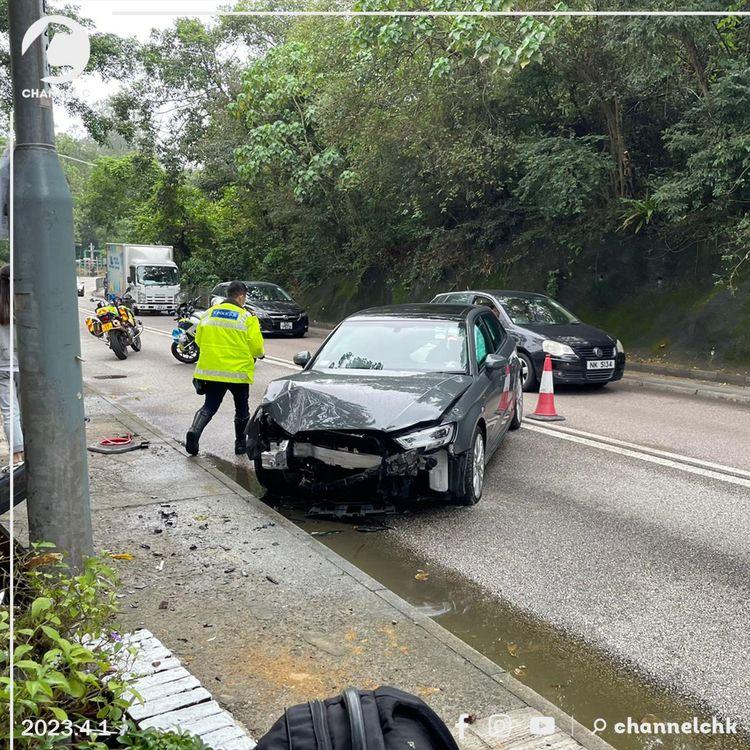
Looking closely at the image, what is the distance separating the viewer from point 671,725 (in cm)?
323

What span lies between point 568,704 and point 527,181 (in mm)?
13895

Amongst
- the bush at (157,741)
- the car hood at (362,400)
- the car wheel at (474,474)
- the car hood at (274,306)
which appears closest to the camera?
the bush at (157,741)

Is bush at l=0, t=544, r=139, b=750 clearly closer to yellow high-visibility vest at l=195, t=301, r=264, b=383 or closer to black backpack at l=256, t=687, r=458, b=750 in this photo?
black backpack at l=256, t=687, r=458, b=750

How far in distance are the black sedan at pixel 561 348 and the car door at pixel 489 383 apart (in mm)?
4076

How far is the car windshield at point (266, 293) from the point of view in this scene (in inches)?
903

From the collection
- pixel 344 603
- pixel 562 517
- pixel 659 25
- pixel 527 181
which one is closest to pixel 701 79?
pixel 659 25

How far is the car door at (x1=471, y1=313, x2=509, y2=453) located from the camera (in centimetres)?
663

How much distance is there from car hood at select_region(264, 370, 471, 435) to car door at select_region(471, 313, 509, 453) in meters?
0.28

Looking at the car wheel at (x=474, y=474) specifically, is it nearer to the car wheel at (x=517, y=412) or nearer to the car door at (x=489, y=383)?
the car door at (x=489, y=383)

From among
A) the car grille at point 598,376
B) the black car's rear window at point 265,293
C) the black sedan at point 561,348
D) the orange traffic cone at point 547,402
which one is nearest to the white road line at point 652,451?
the orange traffic cone at point 547,402

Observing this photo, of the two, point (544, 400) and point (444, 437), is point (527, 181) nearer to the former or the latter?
point (544, 400)

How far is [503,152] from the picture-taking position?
57.2 feet

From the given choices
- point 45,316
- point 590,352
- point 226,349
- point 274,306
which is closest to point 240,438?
point 226,349

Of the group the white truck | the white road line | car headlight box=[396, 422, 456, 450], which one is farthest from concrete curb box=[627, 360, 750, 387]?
the white truck
